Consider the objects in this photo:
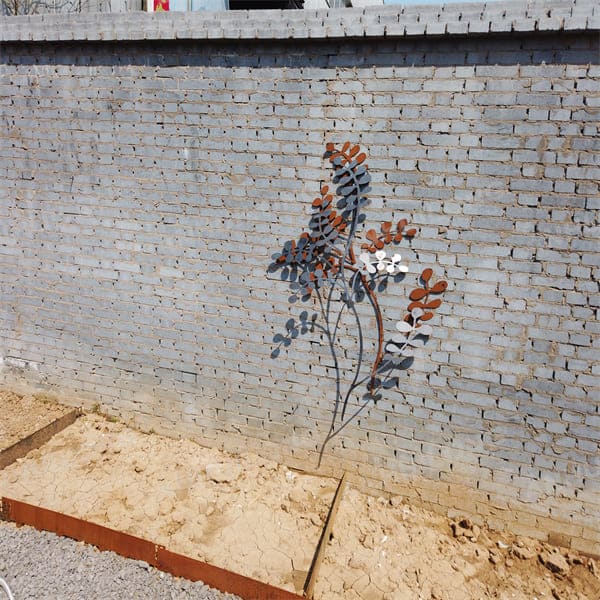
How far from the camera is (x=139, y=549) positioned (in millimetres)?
3531

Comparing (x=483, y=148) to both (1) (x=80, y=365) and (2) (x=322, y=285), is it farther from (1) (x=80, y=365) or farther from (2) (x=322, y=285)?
(1) (x=80, y=365)

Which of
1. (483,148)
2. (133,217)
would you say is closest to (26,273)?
(133,217)

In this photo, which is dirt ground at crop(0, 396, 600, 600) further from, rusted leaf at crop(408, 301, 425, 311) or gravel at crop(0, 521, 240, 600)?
rusted leaf at crop(408, 301, 425, 311)

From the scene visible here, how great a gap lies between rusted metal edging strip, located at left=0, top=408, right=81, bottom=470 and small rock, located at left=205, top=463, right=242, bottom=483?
5.65ft

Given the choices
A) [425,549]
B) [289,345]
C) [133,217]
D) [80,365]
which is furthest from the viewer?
[80,365]

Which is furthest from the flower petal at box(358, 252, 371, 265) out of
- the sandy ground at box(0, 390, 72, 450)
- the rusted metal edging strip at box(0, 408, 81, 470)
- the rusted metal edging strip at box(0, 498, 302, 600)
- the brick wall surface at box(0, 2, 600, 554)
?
the sandy ground at box(0, 390, 72, 450)

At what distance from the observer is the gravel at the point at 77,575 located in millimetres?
3314

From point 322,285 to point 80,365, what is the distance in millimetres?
2928

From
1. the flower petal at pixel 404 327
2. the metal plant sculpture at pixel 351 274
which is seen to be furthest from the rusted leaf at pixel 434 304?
the flower petal at pixel 404 327

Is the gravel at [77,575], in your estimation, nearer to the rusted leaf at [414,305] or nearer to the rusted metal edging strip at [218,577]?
the rusted metal edging strip at [218,577]

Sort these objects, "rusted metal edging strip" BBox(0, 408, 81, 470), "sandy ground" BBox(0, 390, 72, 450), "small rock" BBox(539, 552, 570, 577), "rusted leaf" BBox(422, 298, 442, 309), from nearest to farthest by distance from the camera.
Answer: "small rock" BBox(539, 552, 570, 577) → "rusted leaf" BBox(422, 298, 442, 309) → "rusted metal edging strip" BBox(0, 408, 81, 470) → "sandy ground" BBox(0, 390, 72, 450)

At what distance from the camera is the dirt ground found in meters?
3.53

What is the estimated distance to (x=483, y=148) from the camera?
3.54 meters

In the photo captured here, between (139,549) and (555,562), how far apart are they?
3108 mm
